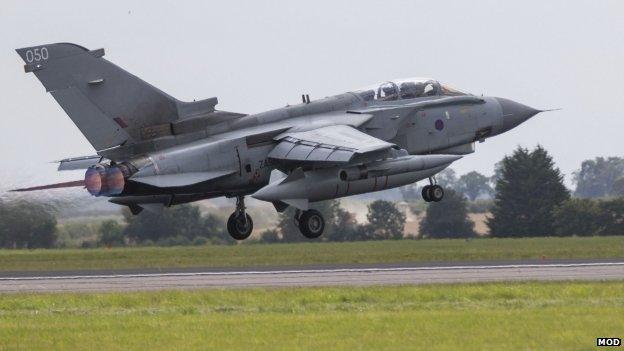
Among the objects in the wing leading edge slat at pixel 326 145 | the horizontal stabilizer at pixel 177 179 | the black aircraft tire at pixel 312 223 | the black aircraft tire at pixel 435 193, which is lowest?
the black aircraft tire at pixel 312 223

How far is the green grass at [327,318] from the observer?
59.8ft

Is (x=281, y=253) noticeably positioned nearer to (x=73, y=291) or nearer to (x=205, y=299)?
(x=73, y=291)

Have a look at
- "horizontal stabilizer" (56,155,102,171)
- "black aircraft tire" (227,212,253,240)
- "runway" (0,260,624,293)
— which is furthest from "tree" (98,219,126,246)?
"black aircraft tire" (227,212,253,240)

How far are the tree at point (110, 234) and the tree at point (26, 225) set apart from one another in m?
2.75

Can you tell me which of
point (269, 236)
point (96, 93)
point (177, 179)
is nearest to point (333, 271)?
point (177, 179)

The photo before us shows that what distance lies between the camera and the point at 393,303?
76.8ft

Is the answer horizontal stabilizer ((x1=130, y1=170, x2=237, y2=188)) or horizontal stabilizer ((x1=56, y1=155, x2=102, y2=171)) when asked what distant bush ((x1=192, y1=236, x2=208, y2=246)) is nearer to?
horizontal stabilizer ((x1=56, y1=155, x2=102, y2=171))

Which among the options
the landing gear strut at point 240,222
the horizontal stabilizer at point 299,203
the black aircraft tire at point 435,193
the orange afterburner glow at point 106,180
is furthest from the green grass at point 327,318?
the black aircraft tire at point 435,193

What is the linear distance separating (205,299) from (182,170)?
26.3 feet

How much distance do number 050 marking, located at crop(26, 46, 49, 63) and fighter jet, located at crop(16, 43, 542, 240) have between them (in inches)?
1.2

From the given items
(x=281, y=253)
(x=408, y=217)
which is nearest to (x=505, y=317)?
(x=281, y=253)

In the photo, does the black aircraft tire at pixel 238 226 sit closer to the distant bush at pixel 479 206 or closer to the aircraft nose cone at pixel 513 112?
the aircraft nose cone at pixel 513 112

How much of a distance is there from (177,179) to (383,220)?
28695mm

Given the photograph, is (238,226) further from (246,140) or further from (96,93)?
(96,93)
